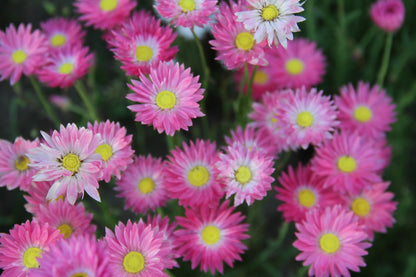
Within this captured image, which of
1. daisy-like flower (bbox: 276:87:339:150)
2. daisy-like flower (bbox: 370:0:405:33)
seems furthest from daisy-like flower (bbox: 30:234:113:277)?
daisy-like flower (bbox: 370:0:405:33)

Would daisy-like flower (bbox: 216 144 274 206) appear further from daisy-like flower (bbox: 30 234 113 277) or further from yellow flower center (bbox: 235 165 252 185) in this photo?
daisy-like flower (bbox: 30 234 113 277)

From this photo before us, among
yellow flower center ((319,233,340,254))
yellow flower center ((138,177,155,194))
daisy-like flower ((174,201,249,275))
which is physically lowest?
yellow flower center ((319,233,340,254))

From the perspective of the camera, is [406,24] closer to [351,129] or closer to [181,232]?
[351,129]

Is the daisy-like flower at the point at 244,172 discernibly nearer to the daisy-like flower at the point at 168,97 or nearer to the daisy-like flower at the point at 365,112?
the daisy-like flower at the point at 168,97

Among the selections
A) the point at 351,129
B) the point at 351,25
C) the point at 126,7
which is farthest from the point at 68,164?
the point at 351,25

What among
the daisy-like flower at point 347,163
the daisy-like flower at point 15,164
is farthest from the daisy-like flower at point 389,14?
the daisy-like flower at point 15,164

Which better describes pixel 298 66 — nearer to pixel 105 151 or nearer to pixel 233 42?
pixel 233 42
